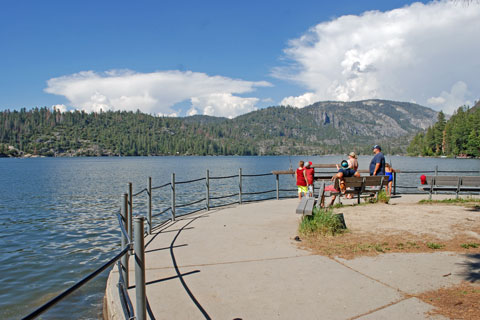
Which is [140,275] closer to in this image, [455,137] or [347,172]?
[347,172]

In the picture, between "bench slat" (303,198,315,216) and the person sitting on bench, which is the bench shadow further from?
the person sitting on bench

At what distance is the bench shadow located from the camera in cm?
483

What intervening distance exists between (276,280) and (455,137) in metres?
151

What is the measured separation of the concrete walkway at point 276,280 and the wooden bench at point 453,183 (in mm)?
7761

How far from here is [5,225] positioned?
15453 millimetres

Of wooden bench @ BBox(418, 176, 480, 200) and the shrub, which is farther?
wooden bench @ BBox(418, 176, 480, 200)

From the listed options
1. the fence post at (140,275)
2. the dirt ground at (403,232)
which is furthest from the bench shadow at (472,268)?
the fence post at (140,275)

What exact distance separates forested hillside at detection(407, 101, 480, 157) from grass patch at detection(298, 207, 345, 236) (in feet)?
419

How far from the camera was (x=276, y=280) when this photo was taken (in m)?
4.92

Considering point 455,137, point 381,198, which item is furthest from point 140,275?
point 455,137

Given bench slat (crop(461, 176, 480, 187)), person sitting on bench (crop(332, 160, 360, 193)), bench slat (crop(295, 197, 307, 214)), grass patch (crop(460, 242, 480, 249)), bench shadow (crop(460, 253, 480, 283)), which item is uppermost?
person sitting on bench (crop(332, 160, 360, 193))

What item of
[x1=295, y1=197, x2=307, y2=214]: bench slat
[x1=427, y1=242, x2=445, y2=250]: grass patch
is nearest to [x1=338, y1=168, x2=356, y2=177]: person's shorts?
[x1=295, y1=197, x2=307, y2=214]: bench slat

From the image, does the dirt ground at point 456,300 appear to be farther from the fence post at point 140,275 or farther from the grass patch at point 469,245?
the fence post at point 140,275

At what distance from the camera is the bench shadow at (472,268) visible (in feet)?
15.9
